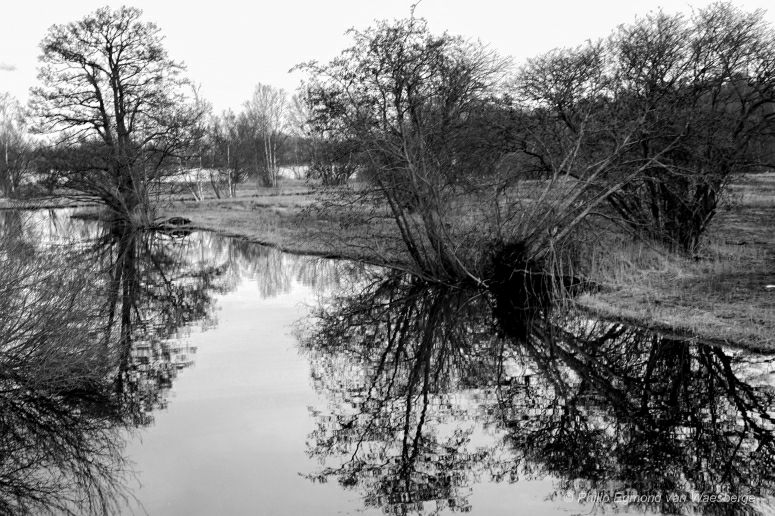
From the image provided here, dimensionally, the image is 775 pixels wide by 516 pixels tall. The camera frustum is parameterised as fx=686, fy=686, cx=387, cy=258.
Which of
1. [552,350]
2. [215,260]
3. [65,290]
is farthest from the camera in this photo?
[215,260]

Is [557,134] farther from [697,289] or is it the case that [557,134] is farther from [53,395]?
[53,395]

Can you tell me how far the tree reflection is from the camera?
6.34 meters

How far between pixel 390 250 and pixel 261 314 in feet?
18.6

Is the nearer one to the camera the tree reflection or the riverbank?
the tree reflection

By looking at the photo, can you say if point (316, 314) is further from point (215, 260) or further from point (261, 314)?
point (215, 260)

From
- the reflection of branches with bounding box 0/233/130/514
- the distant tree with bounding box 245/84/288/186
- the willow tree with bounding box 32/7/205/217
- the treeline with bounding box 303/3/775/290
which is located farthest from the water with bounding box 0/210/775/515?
the distant tree with bounding box 245/84/288/186

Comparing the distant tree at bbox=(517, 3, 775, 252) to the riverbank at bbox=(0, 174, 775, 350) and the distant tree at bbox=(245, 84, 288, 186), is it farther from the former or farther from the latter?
the distant tree at bbox=(245, 84, 288, 186)

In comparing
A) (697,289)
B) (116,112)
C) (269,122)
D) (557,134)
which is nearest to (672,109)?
(557,134)

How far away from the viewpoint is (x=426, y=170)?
15109 mm

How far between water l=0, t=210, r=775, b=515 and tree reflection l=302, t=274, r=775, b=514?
30 mm

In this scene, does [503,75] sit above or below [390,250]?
above

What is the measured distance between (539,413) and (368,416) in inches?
79.2

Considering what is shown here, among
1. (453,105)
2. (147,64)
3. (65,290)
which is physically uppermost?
(147,64)

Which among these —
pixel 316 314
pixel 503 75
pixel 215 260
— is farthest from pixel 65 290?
pixel 503 75
